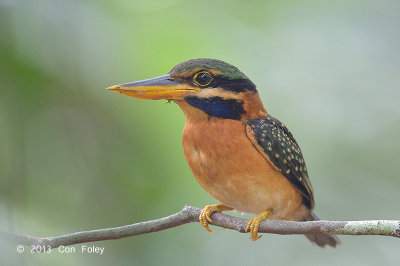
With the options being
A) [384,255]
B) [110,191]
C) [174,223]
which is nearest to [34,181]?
[110,191]

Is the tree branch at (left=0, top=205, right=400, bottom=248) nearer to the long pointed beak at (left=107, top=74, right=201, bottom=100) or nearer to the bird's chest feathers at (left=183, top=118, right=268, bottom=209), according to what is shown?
the bird's chest feathers at (left=183, top=118, right=268, bottom=209)

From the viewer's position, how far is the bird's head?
110 inches

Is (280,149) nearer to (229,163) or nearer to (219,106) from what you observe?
(229,163)

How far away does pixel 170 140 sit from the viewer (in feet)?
12.9

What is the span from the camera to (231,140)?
118 inches

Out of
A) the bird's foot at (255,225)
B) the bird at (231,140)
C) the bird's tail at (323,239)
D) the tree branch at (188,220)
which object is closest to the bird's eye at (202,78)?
the bird at (231,140)

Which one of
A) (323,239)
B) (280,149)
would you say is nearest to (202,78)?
(280,149)

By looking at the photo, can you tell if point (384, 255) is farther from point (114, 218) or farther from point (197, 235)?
point (114, 218)

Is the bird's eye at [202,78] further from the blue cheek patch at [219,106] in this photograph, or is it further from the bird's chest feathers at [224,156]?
the bird's chest feathers at [224,156]

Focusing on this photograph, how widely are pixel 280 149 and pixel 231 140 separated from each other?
1.33 ft

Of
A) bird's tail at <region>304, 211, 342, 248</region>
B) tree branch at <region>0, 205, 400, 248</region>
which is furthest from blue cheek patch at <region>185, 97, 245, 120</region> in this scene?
bird's tail at <region>304, 211, 342, 248</region>

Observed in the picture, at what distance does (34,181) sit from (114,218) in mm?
610

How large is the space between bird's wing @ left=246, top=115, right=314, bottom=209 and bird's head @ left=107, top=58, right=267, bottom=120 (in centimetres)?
18

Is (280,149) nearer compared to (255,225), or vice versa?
(255,225)
